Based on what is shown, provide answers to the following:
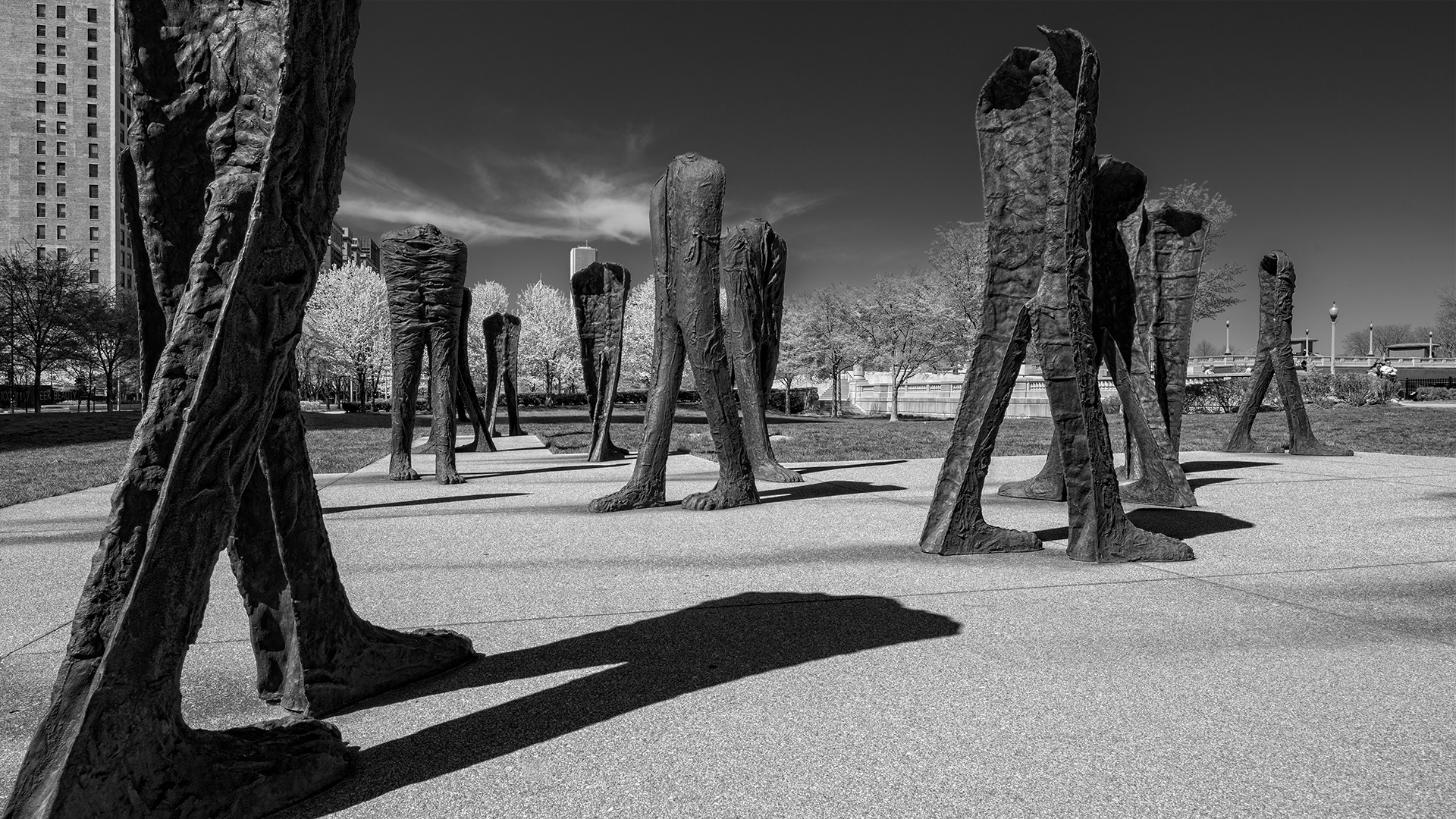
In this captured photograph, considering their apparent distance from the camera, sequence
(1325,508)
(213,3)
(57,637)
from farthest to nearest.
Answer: (1325,508) → (57,637) → (213,3)

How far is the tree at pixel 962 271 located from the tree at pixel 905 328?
363 millimetres

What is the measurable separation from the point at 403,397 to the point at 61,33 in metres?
112

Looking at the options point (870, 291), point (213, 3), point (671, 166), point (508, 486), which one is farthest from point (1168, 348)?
point (870, 291)

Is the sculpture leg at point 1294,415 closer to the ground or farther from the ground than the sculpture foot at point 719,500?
farther from the ground

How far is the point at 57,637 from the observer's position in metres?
3.19

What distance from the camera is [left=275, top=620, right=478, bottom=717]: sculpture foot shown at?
2.43 m

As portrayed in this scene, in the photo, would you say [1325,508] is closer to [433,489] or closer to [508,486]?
[508,486]

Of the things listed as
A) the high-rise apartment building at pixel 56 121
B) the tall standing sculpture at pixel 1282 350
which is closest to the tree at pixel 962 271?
the tall standing sculpture at pixel 1282 350

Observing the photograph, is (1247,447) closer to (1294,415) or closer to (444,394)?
(1294,415)

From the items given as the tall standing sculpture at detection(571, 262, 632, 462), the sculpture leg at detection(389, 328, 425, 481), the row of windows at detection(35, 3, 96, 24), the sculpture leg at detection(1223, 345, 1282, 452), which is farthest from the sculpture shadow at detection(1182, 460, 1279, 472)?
the row of windows at detection(35, 3, 96, 24)

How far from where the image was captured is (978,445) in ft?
15.7

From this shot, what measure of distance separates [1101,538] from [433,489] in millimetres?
6329

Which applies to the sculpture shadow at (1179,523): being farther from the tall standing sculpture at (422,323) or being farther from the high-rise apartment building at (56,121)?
the high-rise apartment building at (56,121)

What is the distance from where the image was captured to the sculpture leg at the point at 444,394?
8.80 meters
